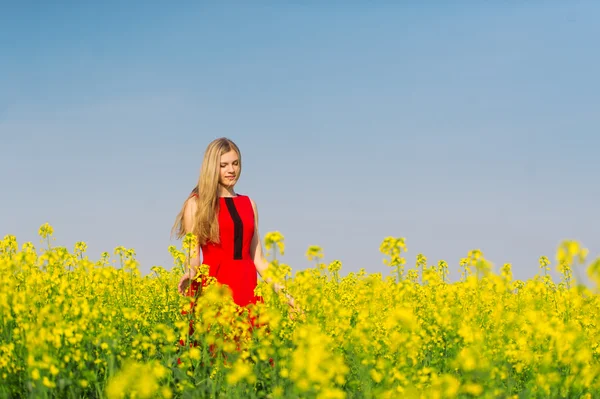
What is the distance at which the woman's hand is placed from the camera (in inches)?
221

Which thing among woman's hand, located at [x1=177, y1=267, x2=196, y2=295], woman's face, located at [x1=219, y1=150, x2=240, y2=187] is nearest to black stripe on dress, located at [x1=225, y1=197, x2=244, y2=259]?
woman's face, located at [x1=219, y1=150, x2=240, y2=187]

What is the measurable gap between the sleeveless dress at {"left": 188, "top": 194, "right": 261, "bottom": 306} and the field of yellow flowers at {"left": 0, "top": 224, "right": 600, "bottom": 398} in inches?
12.1

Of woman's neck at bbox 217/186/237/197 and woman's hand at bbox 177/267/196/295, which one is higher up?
woman's neck at bbox 217/186/237/197

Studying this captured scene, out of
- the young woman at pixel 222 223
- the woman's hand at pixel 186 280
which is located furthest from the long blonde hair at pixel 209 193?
the woman's hand at pixel 186 280

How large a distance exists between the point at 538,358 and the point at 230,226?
2910 millimetres

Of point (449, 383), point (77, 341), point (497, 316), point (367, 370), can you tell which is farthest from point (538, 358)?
point (77, 341)

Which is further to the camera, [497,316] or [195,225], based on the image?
[195,225]

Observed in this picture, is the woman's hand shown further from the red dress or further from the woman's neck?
the woman's neck

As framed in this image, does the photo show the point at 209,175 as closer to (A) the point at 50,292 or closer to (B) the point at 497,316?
(A) the point at 50,292

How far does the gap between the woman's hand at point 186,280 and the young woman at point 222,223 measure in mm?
14

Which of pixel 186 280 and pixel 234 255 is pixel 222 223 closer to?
pixel 234 255

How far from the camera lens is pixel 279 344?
174 inches

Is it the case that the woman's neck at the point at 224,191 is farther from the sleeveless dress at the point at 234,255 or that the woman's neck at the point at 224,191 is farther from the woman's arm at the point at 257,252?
the woman's arm at the point at 257,252

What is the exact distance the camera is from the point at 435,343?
580 cm
